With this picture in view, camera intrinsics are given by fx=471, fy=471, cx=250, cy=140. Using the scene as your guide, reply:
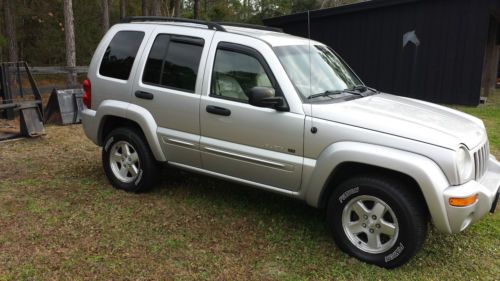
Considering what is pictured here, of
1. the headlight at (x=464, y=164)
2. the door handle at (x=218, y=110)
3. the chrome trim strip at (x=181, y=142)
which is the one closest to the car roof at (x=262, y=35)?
the door handle at (x=218, y=110)

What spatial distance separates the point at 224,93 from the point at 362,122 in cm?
139

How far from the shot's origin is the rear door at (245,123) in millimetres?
4137

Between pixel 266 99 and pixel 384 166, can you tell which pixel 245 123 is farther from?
pixel 384 166

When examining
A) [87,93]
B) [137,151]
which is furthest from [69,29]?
[137,151]

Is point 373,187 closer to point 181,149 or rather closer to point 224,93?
point 224,93

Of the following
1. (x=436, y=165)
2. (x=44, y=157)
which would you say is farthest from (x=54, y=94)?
(x=436, y=165)

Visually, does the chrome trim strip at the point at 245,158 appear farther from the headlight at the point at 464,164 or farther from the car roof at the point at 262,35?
the headlight at the point at 464,164

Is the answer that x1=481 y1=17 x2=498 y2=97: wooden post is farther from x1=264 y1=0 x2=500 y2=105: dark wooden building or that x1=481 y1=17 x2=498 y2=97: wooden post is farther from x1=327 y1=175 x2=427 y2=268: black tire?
x1=327 y1=175 x2=427 y2=268: black tire

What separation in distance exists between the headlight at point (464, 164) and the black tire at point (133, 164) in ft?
10.2

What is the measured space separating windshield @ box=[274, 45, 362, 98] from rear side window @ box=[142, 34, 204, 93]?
2.95 feet

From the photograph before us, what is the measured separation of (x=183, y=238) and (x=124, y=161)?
1.52m

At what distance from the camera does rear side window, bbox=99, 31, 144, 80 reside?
5.18 meters

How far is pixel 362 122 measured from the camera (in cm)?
382

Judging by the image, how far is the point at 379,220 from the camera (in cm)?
378
